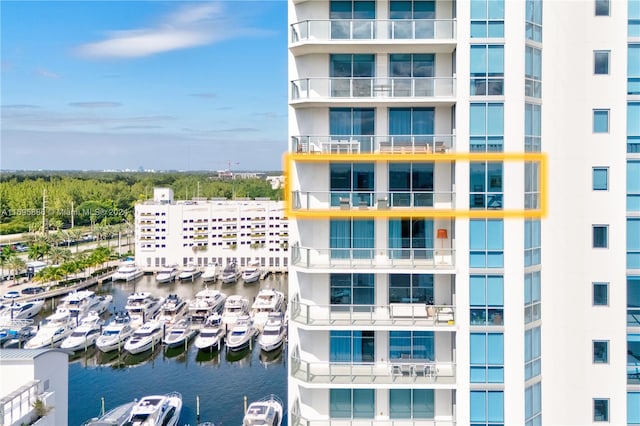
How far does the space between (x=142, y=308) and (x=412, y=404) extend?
138 feet

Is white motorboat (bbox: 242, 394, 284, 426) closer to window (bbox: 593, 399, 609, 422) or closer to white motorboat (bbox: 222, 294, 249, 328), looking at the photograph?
white motorboat (bbox: 222, 294, 249, 328)

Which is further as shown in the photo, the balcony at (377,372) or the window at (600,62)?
the window at (600,62)

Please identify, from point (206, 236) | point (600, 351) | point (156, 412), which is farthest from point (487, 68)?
point (206, 236)

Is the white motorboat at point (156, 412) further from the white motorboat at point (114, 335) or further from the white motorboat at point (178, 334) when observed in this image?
the white motorboat at point (114, 335)

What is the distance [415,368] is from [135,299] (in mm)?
44803

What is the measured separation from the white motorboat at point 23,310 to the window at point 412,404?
45183mm

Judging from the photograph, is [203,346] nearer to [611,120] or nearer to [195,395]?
[195,395]

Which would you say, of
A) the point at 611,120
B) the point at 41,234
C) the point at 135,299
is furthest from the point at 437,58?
the point at 41,234

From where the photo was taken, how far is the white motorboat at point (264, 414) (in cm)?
2888

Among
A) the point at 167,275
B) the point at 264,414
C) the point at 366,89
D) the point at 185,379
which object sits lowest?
the point at 185,379

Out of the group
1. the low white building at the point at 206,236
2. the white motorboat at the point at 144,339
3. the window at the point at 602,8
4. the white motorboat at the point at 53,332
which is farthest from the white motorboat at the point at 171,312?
the window at the point at 602,8

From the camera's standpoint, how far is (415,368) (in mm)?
12672

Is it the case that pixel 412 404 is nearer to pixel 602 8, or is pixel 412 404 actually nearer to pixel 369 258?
pixel 369 258

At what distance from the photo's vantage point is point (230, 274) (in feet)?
228
